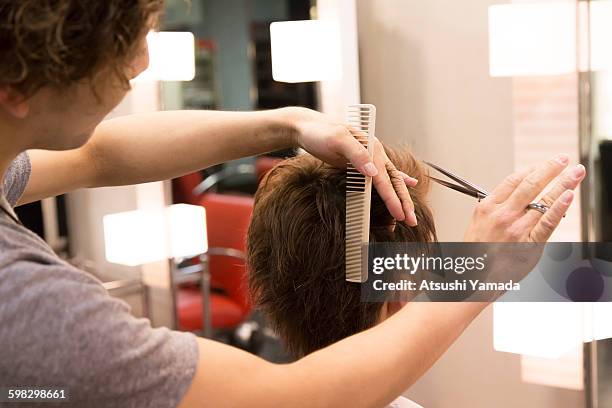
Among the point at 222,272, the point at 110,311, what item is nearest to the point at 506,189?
the point at 110,311

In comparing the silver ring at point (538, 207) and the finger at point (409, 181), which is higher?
the silver ring at point (538, 207)

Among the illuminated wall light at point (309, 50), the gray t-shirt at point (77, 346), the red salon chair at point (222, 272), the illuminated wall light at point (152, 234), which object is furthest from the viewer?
the red salon chair at point (222, 272)

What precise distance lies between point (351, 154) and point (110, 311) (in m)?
0.41

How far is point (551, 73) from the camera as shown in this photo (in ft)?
6.04

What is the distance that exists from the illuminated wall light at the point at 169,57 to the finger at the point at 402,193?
5.98 feet

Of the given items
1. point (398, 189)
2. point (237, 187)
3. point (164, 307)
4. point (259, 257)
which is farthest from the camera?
point (237, 187)

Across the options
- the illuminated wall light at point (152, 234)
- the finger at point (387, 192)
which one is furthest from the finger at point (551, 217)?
the illuminated wall light at point (152, 234)

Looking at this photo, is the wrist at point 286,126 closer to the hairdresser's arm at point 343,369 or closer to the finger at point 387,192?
the finger at point 387,192

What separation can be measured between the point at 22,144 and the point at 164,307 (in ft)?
7.65

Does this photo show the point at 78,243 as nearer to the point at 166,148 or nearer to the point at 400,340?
the point at 166,148

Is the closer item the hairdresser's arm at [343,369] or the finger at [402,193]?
the hairdresser's arm at [343,369]

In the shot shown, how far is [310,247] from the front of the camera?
1.18 m

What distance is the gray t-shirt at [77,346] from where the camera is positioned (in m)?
0.77

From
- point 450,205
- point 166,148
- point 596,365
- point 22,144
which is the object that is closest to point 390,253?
point 166,148
